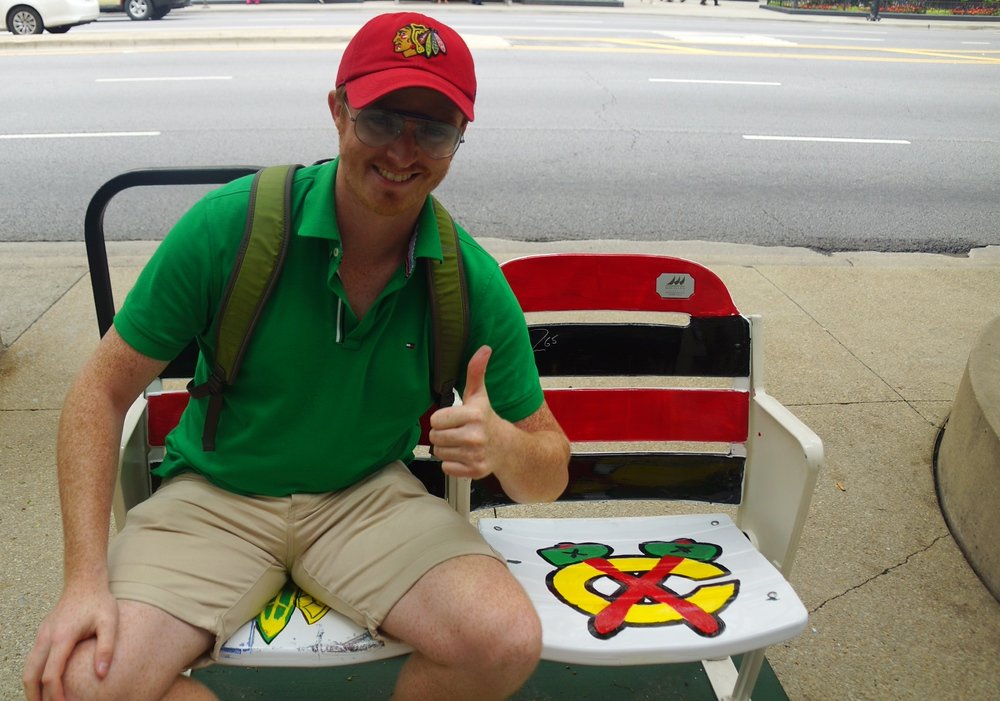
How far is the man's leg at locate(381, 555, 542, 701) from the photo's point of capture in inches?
68.1

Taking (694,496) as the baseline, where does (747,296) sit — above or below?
below

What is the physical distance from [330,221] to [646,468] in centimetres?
108

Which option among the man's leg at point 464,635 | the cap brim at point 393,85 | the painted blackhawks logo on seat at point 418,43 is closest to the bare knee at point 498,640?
the man's leg at point 464,635

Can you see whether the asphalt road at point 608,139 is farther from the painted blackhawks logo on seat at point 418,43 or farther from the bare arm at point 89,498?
the bare arm at point 89,498

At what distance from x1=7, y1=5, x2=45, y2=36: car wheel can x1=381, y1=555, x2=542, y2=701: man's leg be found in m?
17.9

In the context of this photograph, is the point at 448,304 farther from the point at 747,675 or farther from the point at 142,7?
the point at 142,7

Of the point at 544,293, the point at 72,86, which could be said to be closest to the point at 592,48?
the point at 72,86

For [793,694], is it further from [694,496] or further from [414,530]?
[414,530]

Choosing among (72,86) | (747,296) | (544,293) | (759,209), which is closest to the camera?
(544,293)

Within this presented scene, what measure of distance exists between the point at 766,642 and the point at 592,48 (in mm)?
14259

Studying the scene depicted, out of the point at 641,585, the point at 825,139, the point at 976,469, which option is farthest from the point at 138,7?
the point at 641,585

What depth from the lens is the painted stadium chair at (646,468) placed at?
200 cm

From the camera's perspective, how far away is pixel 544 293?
2352mm

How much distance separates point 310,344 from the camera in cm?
184
